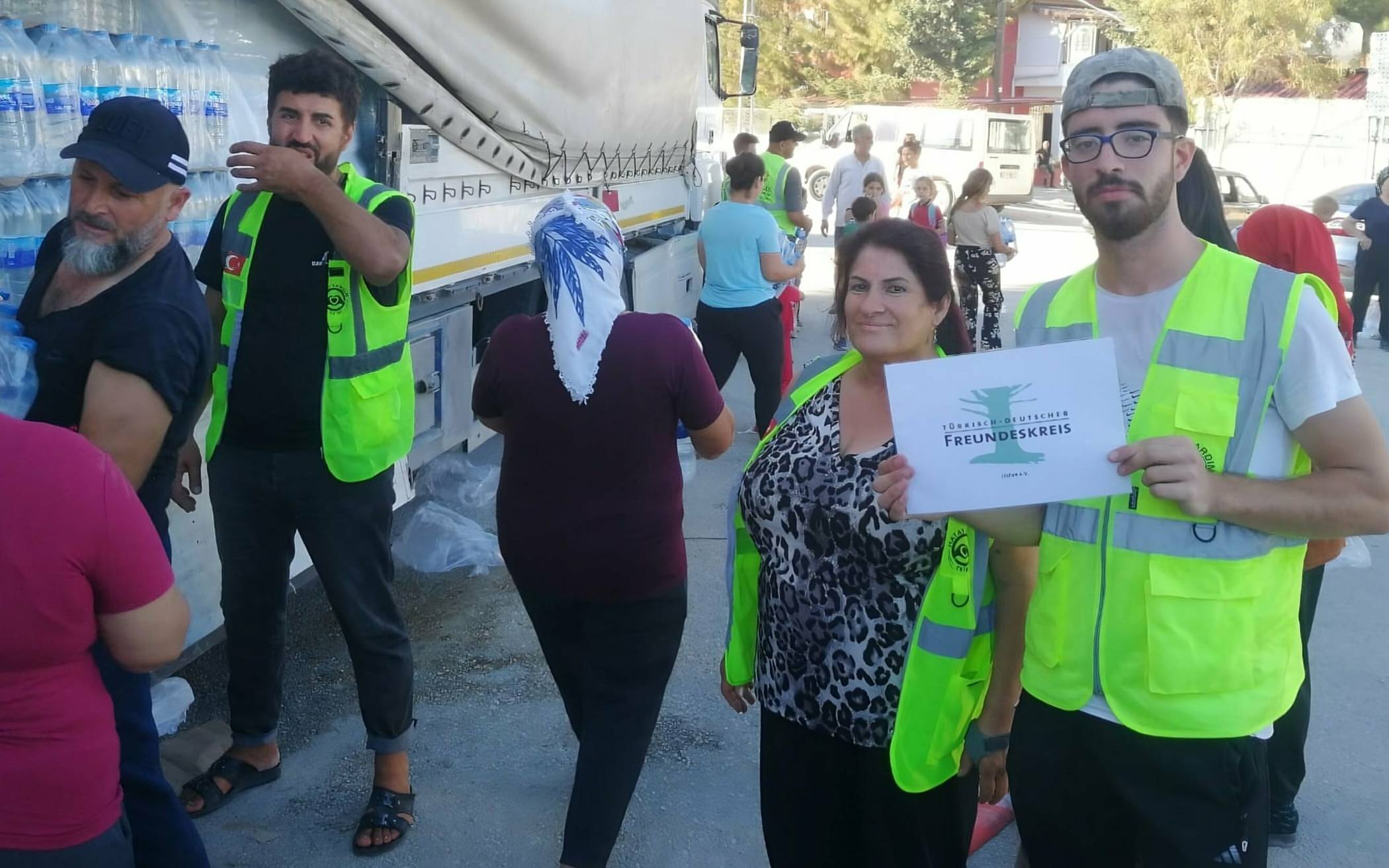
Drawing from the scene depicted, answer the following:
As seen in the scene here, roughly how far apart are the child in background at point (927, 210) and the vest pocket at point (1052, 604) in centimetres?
841

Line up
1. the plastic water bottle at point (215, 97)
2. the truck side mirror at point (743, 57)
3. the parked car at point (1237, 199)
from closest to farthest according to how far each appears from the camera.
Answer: the plastic water bottle at point (215, 97)
the truck side mirror at point (743, 57)
the parked car at point (1237, 199)

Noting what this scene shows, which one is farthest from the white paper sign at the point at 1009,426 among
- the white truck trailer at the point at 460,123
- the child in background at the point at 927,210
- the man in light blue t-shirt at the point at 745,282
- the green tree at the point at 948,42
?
the green tree at the point at 948,42

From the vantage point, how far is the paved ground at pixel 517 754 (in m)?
3.57

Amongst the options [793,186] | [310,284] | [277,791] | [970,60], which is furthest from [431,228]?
[970,60]

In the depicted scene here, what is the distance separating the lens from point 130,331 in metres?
2.57

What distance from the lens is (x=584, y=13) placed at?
6.09 metres

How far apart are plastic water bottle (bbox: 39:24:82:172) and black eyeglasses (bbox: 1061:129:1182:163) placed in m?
2.42

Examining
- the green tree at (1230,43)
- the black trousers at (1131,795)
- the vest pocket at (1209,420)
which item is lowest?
the black trousers at (1131,795)

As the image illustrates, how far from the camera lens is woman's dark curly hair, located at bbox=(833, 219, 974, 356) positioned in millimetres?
2523

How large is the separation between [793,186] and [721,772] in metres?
5.89

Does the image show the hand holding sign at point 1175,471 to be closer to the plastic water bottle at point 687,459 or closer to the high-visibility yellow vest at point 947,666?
the high-visibility yellow vest at point 947,666

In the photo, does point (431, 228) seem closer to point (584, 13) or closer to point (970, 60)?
point (584, 13)

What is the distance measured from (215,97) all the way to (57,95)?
62 centimetres

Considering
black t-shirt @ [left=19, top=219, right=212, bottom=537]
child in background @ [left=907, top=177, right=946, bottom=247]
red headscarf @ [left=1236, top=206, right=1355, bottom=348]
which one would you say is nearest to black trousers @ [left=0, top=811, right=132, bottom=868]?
black t-shirt @ [left=19, top=219, right=212, bottom=537]
